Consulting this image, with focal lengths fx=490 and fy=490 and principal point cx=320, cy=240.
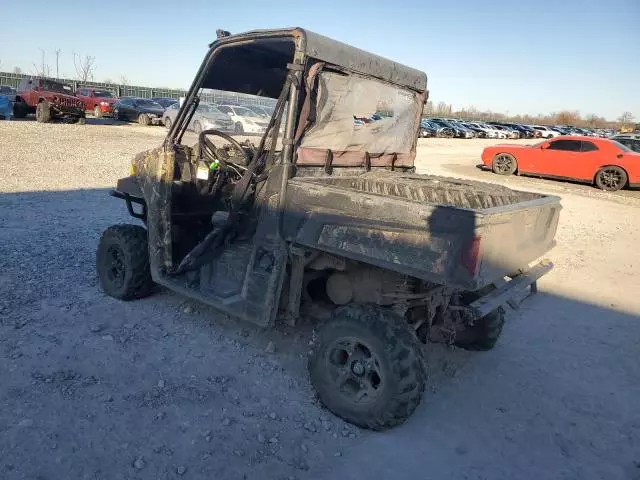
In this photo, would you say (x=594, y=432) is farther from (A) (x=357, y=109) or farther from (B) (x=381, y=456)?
(A) (x=357, y=109)

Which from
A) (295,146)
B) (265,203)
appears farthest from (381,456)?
(295,146)

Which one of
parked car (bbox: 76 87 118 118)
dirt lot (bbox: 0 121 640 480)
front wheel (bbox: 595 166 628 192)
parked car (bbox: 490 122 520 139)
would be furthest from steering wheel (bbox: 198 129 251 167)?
parked car (bbox: 490 122 520 139)

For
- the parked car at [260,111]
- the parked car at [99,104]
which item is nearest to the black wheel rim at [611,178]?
the parked car at [260,111]

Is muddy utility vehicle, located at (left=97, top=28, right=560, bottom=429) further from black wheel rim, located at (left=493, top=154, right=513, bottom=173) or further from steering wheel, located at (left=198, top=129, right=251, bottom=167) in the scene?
black wheel rim, located at (left=493, top=154, right=513, bottom=173)

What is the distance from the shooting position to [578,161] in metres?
15.0

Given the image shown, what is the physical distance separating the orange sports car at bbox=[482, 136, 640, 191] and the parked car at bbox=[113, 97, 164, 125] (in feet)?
56.8

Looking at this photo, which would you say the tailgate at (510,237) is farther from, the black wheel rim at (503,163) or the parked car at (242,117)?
the black wheel rim at (503,163)

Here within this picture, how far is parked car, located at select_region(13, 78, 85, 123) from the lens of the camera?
812 inches

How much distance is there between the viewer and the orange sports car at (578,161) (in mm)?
14367

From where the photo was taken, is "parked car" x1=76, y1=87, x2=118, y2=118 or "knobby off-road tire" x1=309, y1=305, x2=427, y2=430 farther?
"parked car" x1=76, y1=87, x2=118, y2=118

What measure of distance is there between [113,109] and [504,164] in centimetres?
2114

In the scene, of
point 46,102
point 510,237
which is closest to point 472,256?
point 510,237

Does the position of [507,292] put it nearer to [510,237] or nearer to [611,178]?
[510,237]

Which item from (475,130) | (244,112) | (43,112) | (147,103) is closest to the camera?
(244,112)
